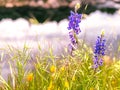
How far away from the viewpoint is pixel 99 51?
5211mm

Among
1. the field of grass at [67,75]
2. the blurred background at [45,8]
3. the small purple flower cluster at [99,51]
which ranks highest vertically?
the blurred background at [45,8]

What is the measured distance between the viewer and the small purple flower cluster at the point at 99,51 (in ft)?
17.0

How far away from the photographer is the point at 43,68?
17.7 ft

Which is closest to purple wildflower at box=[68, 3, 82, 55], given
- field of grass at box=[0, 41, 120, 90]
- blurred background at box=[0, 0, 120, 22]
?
field of grass at box=[0, 41, 120, 90]

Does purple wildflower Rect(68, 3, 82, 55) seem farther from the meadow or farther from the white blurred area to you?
the white blurred area

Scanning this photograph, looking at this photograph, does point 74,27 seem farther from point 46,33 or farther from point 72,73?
point 46,33

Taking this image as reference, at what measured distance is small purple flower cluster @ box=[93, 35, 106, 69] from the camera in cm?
518

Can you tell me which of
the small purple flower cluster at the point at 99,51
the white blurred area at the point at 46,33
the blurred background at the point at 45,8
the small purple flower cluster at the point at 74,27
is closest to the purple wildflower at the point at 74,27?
the small purple flower cluster at the point at 74,27

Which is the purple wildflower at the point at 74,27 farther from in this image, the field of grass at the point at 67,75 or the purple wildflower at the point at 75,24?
the field of grass at the point at 67,75

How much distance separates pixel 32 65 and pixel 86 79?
99cm

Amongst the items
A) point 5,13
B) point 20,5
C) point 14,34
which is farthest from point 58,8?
point 14,34

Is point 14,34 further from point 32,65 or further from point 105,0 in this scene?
point 105,0

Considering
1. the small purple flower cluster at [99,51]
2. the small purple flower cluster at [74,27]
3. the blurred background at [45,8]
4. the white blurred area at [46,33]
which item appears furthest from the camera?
the blurred background at [45,8]

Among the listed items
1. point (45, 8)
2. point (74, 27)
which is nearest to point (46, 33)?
point (74, 27)
